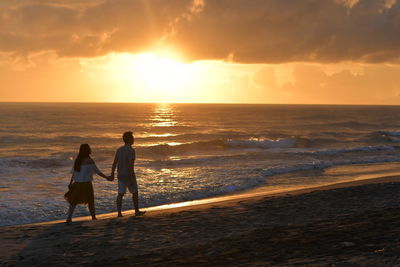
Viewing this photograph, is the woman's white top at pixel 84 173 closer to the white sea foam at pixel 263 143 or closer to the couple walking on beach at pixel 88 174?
the couple walking on beach at pixel 88 174

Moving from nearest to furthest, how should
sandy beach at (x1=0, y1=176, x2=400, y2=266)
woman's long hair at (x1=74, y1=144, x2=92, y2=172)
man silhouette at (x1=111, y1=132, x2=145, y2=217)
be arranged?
sandy beach at (x1=0, y1=176, x2=400, y2=266), woman's long hair at (x1=74, y1=144, x2=92, y2=172), man silhouette at (x1=111, y1=132, x2=145, y2=217)

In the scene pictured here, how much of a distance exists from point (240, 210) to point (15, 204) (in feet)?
23.6

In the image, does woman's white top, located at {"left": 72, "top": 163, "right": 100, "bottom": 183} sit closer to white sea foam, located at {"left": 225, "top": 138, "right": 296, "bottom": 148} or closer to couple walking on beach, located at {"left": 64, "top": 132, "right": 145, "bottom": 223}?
couple walking on beach, located at {"left": 64, "top": 132, "right": 145, "bottom": 223}

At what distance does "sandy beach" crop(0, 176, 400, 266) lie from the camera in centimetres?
647

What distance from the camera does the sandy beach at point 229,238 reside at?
21.2 ft

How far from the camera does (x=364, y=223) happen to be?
27.2 ft

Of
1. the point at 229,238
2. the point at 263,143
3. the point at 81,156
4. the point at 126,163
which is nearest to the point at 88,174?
the point at 81,156

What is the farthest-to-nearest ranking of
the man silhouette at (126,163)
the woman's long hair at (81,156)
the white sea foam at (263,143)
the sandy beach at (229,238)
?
the white sea foam at (263,143) → the man silhouette at (126,163) → the woman's long hair at (81,156) → the sandy beach at (229,238)

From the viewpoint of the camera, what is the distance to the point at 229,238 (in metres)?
7.82

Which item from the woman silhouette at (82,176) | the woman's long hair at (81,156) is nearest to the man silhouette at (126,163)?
the woman silhouette at (82,176)

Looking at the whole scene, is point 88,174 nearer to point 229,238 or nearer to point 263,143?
point 229,238

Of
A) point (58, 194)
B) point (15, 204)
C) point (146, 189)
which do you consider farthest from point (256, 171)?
point (15, 204)

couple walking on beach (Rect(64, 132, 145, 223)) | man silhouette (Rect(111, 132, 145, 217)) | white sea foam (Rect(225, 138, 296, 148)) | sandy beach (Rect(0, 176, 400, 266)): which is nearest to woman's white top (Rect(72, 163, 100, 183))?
couple walking on beach (Rect(64, 132, 145, 223))

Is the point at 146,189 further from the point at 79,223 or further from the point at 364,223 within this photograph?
the point at 364,223
